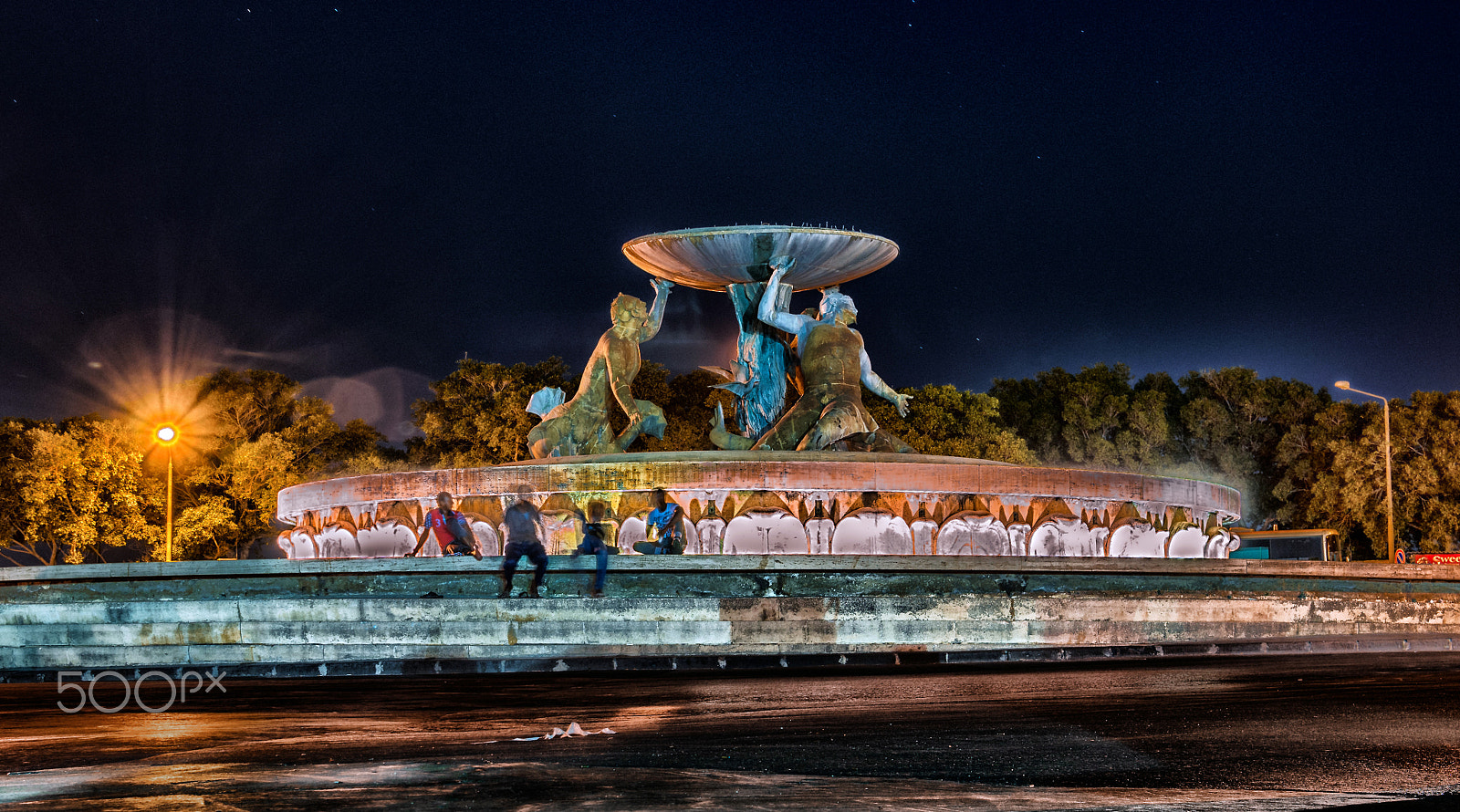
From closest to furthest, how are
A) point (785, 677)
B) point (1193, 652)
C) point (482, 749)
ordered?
point (482, 749)
point (785, 677)
point (1193, 652)

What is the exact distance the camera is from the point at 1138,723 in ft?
22.9

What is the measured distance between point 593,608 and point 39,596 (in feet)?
15.8

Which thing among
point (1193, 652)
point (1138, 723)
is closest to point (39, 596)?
point (1138, 723)

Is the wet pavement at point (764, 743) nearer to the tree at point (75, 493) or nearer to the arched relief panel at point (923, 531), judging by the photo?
the arched relief panel at point (923, 531)

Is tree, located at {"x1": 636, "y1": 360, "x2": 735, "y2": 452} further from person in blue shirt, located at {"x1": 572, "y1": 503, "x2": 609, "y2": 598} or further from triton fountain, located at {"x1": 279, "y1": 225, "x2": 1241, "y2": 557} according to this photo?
person in blue shirt, located at {"x1": 572, "y1": 503, "x2": 609, "y2": 598}

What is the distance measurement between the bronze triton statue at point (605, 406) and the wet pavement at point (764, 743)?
879 cm

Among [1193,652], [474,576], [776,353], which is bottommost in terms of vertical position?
[1193,652]

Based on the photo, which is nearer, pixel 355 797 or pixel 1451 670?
pixel 355 797

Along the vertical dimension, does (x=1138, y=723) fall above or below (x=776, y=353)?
below

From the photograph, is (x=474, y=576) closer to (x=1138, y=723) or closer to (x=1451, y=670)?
(x=1138, y=723)

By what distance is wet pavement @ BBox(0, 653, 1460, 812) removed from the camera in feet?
16.4

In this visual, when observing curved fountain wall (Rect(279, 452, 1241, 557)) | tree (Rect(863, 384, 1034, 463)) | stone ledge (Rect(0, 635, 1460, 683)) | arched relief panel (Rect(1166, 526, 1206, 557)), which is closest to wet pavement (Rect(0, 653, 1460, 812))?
stone ledge (Rect(0, 635, 1460, 683))

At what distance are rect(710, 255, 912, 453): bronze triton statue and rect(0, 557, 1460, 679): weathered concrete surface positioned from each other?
6.47 meters

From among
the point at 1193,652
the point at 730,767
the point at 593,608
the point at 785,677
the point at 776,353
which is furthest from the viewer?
the point at 776,353
